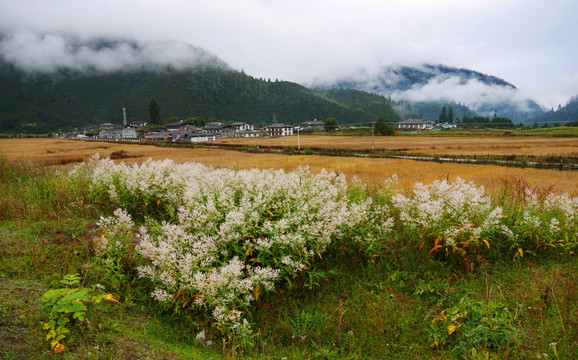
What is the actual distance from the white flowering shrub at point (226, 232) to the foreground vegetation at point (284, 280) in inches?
1.3

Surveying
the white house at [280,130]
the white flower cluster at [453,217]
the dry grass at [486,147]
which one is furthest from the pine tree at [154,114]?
the white flower cluster at [453,217]

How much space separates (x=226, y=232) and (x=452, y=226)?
3.83 meters

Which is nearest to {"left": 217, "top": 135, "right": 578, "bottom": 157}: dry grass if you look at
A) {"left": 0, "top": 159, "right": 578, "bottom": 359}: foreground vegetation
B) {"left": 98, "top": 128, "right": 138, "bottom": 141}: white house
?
{"left": 0, "top": 159, "right": 578, "bottom": 359}: foreground vegetation

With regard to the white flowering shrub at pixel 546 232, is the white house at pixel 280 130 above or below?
above

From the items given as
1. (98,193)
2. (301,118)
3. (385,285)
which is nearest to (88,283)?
(98,193)

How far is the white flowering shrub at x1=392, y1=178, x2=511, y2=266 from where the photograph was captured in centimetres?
518

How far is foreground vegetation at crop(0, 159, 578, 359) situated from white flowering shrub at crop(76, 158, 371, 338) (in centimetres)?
3

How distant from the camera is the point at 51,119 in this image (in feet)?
592

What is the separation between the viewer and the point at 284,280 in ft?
16.3

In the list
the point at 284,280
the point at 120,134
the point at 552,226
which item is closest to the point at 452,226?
the point at 552,226

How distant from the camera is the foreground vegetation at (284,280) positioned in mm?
3528

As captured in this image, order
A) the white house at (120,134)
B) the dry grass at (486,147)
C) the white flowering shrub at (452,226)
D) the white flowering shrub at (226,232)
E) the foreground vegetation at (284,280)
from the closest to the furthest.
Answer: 1. the foreground vegetation at (284,280)
2. the white flowering shrub at (226,232)
3. the white flowering shrub at (452,226)
4. the dry grass at (486,147)
5. the white house at (120,134)

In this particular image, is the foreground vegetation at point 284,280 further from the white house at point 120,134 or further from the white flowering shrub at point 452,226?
the white house at point 120,134

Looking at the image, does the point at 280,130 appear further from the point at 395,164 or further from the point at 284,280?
the point at 284,280
